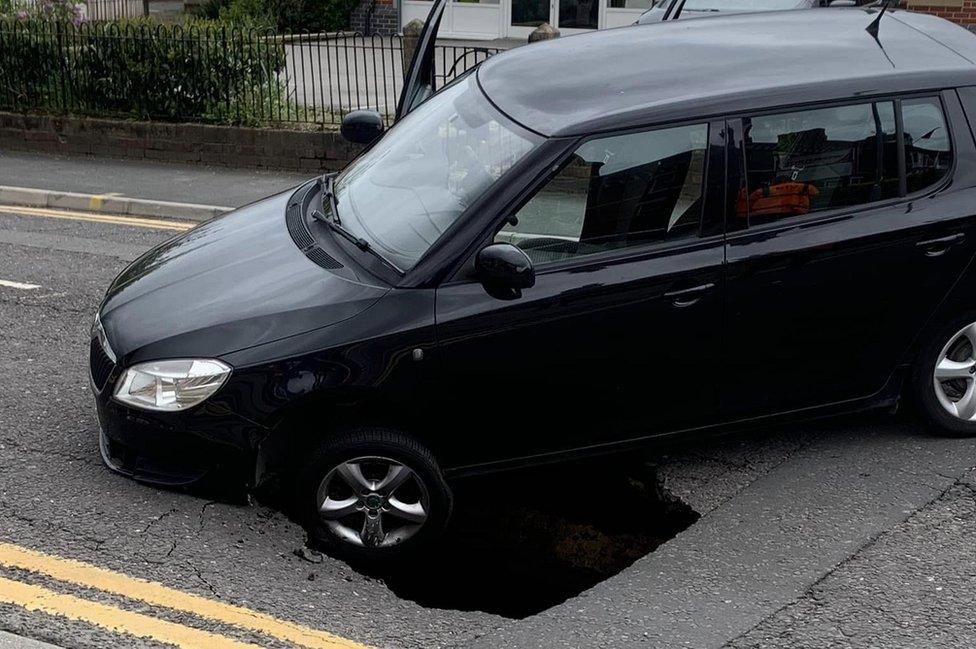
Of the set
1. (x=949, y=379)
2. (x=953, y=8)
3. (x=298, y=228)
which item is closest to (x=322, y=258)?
(x=298, y=228)

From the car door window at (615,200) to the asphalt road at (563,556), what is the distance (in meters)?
1.20

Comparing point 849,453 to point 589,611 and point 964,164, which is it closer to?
point 964,164

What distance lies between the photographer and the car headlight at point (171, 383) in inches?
178

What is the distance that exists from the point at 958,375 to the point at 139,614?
363 centimetres

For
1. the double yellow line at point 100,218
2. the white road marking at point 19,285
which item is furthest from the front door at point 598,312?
the double yellow line at point 100,218

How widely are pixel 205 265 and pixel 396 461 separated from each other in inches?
50.4

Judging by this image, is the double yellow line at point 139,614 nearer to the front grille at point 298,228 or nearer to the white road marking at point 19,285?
the front grille at point 298,228

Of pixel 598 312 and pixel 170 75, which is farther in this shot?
pixel 170 75

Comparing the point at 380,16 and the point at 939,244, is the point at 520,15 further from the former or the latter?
the point at 939,244

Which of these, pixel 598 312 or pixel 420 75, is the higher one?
pixel 420 75

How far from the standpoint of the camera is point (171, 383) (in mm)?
4578

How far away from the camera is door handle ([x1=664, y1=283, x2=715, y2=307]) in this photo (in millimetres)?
4777

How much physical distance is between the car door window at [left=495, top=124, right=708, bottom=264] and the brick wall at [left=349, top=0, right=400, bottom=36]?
19637 millimetres

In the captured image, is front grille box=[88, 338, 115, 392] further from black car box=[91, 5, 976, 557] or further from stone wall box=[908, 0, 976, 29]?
stone wall box=[908, 0, 976, 29]
